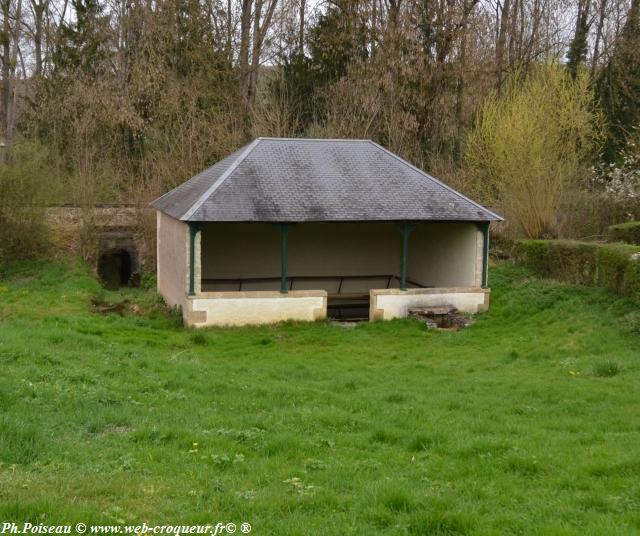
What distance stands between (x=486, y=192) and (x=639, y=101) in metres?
10.4

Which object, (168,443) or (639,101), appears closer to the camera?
(168,443)

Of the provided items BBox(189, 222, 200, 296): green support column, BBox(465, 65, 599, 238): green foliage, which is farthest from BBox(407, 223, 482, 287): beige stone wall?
BBox(189, 222, 200, 296): green support column

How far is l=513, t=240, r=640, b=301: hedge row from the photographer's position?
1434cm

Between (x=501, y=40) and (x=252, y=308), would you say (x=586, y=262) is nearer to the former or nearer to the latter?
(x=252, y=308)

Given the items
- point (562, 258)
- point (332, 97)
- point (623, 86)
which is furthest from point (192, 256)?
point (623, 86)

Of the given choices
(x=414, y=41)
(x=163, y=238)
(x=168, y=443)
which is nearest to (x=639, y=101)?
(x=414, y=41)

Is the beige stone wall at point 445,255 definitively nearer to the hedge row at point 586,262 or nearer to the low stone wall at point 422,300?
the low stone wall at point 422,300

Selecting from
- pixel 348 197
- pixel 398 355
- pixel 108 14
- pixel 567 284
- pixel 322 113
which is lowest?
pixel 398 355

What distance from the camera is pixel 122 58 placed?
30.8 meters

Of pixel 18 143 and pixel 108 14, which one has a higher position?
pixel 108 14

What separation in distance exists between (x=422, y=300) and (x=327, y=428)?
9491mm

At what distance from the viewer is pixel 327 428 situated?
760cm

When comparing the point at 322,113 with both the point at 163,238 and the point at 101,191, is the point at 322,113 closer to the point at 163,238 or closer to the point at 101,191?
the point at 101,191

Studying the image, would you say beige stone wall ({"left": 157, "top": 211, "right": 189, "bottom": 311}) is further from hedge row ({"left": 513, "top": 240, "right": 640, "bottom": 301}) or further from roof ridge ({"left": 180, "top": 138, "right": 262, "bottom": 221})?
hedge row ({"left": 513, "top": 240, "right": 640, "bottom": 301})
